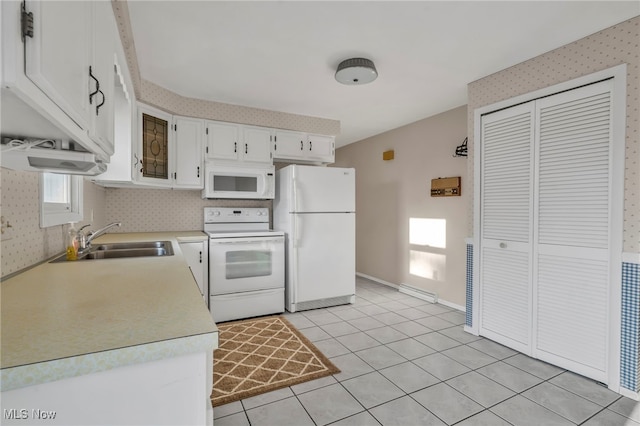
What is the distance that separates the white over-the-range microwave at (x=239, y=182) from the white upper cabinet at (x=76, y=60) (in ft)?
7.17

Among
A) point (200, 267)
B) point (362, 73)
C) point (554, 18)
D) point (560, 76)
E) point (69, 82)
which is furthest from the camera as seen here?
point (200, 267)

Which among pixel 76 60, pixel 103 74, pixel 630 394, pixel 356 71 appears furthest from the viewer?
pixel 356 71

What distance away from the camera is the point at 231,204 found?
4.02 meters

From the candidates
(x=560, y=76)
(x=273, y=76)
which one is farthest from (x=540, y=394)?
(x=273, y=76)

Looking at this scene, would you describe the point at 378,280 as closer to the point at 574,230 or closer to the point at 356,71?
the point at 574,230

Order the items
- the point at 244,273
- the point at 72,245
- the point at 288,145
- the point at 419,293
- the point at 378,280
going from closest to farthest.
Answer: the point at 72,245 < the point at 244,273 < the point at 288,145 < the point at 419,293 < the point at 378,280

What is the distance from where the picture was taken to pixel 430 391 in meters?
2.07

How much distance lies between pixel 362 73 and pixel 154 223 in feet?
9.13

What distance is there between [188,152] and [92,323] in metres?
2.92

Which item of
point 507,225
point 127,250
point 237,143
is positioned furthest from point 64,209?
point 507,225

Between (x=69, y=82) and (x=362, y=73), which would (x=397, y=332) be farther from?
(x=69, y=82)

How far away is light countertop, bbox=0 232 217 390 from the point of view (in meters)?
0.68

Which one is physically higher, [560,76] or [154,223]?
[560,76]

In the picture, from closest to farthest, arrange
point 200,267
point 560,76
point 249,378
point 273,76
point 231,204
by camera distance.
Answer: point 249,378 → point 560,76 → point 273,76 → point 200,267 → point 231,204
